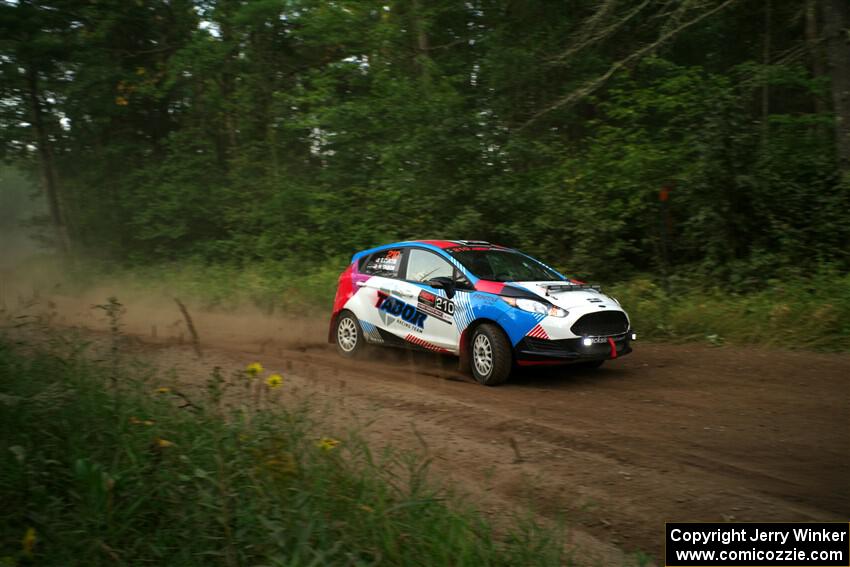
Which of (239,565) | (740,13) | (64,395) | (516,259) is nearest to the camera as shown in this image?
(239,565)

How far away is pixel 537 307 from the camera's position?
8695 millimetres

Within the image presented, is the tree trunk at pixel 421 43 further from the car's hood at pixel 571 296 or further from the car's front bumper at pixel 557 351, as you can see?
the car's front bumper at pixel 557 351

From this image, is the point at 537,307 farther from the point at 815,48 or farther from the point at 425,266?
the point at 815,48

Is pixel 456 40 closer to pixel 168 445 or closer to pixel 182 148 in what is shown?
pixel 182 148

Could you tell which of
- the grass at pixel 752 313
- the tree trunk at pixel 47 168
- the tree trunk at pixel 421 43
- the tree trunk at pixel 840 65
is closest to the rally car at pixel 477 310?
the grass at pixel 752 313

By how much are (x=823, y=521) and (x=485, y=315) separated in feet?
15.9

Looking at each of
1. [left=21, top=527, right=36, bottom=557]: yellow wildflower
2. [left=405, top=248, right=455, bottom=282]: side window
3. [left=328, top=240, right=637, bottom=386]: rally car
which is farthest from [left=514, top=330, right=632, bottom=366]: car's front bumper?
[left=21, top=527, right=36, bottom=557]: yellow wildflower

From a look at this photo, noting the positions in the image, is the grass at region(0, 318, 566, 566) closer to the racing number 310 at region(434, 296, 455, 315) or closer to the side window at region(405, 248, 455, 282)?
the racing number 310 at region(434, 296, 455, 315)

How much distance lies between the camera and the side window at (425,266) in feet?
32.4

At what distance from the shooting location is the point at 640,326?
12211mm

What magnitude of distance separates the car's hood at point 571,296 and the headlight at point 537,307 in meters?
0.07

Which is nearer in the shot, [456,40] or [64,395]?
[64,395]

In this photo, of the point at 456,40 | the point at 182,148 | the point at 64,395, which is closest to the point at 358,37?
the point at 456,40

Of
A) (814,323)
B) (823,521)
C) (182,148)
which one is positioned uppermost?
(182,148)
